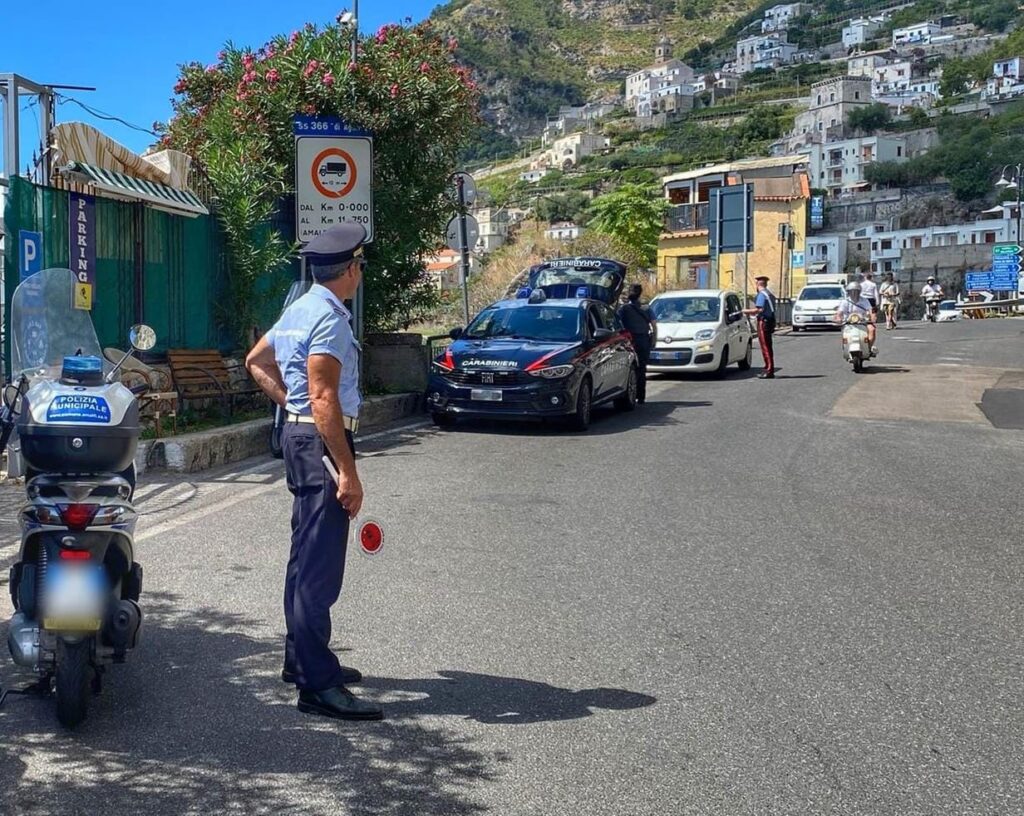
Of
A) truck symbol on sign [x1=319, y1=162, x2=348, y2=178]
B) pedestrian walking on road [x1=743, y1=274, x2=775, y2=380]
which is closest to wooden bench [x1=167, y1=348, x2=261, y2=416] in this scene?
truck symbol on sign [x1=319, y1=162, x2=348, y2=178]

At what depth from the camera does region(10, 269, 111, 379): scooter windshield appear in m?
5.47

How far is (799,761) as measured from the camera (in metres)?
4.33

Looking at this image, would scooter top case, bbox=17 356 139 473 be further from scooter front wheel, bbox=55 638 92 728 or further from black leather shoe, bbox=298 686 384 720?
black leather shoe, bbox=298 686 384 720

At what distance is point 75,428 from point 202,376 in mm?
→ 8316

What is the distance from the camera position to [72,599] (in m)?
4.51

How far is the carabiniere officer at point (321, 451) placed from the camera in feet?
15.1

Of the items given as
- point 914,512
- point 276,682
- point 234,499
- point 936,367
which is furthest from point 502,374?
point 936,367

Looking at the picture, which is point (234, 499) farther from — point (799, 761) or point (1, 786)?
point (799, 761)

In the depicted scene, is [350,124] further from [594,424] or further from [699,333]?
[699,333]

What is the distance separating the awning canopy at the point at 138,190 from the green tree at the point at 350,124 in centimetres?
88

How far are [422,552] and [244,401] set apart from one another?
258 inches

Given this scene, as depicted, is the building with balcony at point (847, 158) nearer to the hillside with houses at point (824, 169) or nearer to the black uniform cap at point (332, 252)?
the hillside with houses at point (824, 169)

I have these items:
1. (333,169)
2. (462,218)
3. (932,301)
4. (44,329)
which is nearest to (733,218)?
(932,301)

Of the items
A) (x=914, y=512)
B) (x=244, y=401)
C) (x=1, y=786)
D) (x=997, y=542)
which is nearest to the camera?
(x=1, y=786)
